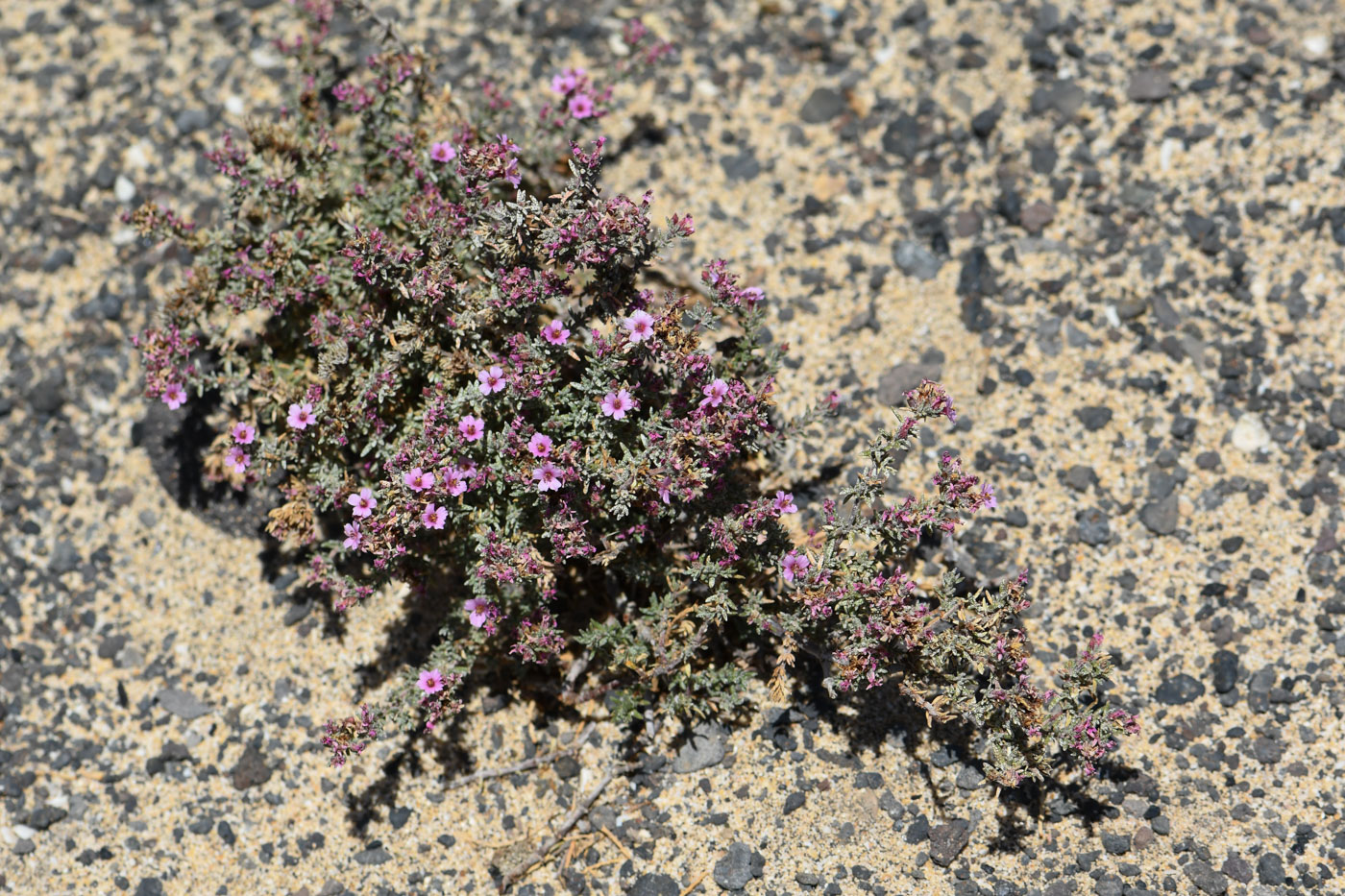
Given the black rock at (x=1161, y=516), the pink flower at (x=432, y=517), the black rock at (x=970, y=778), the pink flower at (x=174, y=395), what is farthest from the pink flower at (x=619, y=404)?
the black rock at (x=1161, y=516)

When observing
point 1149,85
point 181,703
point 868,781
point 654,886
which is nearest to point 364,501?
point 181,703

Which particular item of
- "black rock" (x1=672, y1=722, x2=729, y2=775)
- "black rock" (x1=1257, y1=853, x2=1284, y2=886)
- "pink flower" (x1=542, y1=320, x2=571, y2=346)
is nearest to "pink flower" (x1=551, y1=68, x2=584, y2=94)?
Answer: "pink flower" (x1=542, y1=320, x2=571, y2=346)

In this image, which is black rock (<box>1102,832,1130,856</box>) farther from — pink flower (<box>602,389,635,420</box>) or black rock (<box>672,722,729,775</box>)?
pink flower (<box>602,389,635,420</box>)

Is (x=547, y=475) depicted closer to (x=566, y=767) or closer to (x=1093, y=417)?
(x=566, y=767)

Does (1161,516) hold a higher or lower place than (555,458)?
lower

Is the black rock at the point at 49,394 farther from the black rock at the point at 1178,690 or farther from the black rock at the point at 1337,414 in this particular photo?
the black rock at the point at 1337,414

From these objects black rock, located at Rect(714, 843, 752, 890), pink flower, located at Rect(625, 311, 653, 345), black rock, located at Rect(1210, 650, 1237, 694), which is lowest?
black rock, located at Rect(714, 843, 752, 890)

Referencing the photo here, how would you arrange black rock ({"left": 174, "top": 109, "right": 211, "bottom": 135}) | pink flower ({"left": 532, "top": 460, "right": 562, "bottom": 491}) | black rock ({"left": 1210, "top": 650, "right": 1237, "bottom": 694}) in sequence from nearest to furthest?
1. pink flower ({"left": 532, "top": 460, "right": 562, "bottom": 491})
2. black rock ({"left": 1210, "top": 650, "right": 1237, "bottom": 694})
3. black rock ({"left": 174, "top": 109, "right": 211, "bottom": 135})
